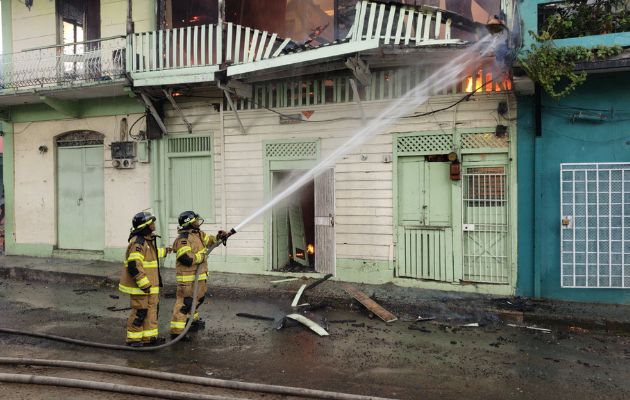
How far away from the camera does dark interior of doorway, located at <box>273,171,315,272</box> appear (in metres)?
10.7

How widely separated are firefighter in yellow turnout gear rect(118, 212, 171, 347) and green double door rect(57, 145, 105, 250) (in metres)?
6.90

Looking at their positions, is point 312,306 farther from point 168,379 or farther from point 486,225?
point 168,379

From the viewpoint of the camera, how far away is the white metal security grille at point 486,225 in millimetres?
8516

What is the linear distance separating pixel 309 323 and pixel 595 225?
527 cm

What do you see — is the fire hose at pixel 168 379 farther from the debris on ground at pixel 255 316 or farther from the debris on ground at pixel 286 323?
the debris on ground at pixel 255 316

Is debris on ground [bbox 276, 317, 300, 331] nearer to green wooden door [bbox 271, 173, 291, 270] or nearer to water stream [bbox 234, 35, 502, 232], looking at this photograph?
water stream [bbox 234, 35, 502, 232]

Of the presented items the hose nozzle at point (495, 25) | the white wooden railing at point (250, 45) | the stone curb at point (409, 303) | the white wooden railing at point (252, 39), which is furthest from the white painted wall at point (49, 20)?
the hose nozzle at point (495, 25)

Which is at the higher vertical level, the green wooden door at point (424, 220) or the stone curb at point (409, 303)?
the green wooden door at point (424, 220)

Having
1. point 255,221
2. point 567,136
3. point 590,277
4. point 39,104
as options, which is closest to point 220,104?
point 255,221

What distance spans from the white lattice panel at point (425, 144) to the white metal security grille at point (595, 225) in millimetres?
2056

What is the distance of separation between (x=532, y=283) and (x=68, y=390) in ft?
24.4

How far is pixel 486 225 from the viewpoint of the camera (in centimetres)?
862

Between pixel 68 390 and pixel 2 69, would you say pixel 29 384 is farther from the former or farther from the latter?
pixel 2 69

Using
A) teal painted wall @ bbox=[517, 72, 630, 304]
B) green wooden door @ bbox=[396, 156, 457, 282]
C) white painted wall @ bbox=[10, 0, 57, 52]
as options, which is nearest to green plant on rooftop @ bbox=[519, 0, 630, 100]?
teal painted wall @ bbox=[517, 72, 630, 304]
